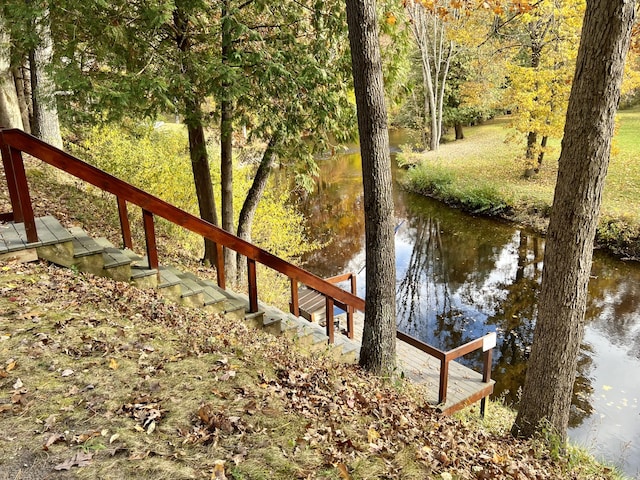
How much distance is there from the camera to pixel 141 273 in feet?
16.7

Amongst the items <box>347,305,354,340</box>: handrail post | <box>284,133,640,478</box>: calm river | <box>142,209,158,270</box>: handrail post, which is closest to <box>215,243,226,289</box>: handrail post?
<box>142,209,158,270</box>: handrail post

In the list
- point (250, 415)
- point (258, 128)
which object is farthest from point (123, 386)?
point (258, 128)

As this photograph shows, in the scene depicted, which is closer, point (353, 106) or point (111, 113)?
point (111, 113)

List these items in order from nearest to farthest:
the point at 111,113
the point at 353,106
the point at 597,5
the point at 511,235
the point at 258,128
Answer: the point at 597,5
the point at 111,113
the point at 258,128
the point at 353,106
the point at 511,235

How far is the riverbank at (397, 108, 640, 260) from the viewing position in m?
13.9

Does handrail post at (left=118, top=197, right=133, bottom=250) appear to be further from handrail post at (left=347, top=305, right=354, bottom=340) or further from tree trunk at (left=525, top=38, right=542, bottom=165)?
tree trunk at (left=525, top=38, right=542, bottom=165)

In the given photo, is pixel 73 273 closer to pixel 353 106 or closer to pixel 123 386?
pixel 123 386

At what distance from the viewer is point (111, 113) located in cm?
639

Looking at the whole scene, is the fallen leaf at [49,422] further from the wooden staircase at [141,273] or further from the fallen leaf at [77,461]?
the wooden staircase at [141,273]

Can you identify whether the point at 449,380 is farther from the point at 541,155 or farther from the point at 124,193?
the point at 541,155

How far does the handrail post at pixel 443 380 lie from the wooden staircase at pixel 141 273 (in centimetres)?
126

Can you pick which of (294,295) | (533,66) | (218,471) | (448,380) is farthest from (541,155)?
(218,471)

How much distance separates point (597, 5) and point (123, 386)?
4.89m

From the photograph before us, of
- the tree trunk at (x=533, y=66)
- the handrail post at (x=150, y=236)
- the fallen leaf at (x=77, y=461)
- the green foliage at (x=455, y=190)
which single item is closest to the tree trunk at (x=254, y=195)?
the handrail post at (x=150, y=236)
